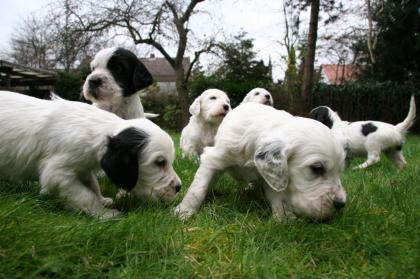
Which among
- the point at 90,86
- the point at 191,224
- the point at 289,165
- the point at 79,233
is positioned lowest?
the point at 191,224

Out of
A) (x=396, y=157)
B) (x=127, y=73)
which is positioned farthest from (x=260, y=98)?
(x=127, y=73)

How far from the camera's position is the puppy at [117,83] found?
5.16m

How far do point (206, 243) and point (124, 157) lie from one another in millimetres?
940

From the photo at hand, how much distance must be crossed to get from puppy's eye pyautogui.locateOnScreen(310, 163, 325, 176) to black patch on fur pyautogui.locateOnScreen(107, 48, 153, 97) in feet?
10.0

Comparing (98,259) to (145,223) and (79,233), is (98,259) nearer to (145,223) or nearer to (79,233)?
(79,233)

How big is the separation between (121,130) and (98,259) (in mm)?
1254

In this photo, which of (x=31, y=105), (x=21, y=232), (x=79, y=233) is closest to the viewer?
(x=21, y=232)

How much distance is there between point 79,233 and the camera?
2.24 meters

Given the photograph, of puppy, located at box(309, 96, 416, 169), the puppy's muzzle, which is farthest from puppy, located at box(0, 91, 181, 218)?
puppy, located at box(309, 96, 416, 169)

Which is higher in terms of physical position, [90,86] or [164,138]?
[90,86]

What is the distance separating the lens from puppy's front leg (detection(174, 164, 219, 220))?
3.26 m

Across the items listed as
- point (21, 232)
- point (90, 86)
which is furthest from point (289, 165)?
point (90, 86)

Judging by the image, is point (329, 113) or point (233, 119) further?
point (329, 113)

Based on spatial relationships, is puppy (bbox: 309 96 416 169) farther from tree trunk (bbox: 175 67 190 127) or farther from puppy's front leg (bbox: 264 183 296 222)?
tree trunk (bbox: 175 67 190 127)
